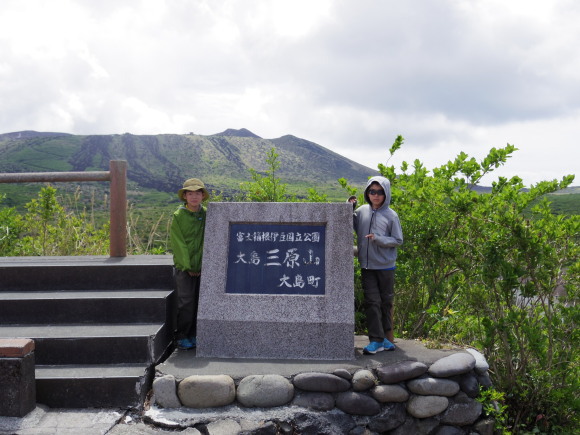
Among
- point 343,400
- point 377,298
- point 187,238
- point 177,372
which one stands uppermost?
point 187,238

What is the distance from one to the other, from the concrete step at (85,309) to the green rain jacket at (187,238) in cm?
44

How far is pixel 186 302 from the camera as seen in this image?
4270mm

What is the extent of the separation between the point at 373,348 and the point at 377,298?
1.41 feet

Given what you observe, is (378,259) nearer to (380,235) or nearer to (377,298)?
(380,235)

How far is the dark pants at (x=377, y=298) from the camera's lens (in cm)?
408

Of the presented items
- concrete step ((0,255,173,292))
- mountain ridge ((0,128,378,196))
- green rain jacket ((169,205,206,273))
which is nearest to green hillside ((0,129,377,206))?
mountain ridge ((0,128,378,196))

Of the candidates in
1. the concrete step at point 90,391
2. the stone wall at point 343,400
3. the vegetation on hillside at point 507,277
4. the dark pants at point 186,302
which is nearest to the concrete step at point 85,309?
the dark pants at point 186,302

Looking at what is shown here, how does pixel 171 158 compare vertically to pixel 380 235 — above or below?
above

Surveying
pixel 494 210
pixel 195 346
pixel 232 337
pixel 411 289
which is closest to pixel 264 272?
pixel 232 337

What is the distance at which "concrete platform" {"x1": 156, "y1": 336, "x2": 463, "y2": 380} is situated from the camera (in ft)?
12.1

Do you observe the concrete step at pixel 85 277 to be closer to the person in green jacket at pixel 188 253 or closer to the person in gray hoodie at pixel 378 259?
the person in green jacket at pixel 188 253

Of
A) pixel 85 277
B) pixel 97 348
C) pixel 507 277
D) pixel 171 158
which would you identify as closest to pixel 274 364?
pixel 97 348

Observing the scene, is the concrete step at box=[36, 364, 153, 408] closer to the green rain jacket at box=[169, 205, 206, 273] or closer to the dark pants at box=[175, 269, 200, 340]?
the dark pants at box=[175, 269, 200, 340]

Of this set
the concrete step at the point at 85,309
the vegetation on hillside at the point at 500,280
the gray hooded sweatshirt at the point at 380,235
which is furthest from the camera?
the concrete step at the point at 85,309
